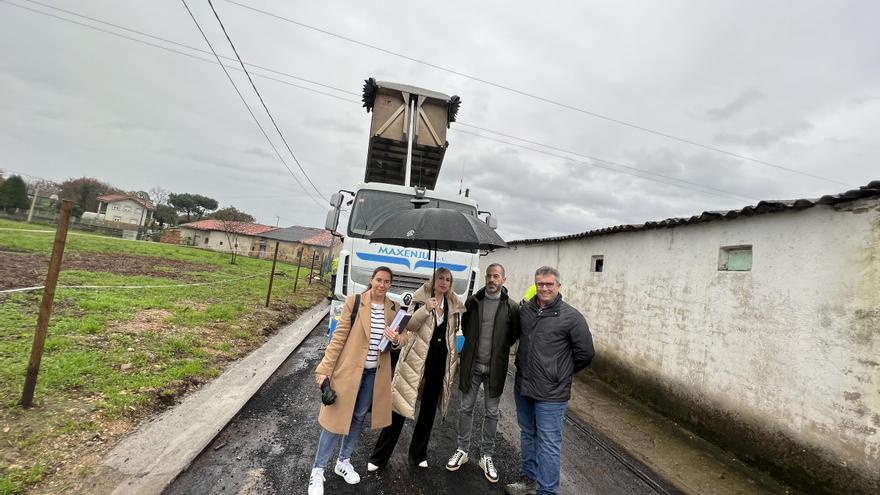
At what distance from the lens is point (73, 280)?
8516mm

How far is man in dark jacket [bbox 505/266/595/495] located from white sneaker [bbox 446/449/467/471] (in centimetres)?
46

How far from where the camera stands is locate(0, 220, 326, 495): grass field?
8.53 ft

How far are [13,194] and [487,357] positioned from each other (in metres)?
56.8

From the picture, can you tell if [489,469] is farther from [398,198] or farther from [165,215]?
[165,215]

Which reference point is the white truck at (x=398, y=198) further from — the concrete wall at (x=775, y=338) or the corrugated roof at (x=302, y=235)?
the corrugated roof at (x=302, y=235)

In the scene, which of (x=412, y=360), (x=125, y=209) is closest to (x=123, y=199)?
(x=125, y=209)

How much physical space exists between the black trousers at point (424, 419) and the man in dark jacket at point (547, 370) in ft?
2.24

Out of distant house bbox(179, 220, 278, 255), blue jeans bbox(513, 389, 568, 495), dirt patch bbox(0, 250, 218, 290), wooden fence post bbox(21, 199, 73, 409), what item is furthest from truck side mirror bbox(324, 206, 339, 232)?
distant house bbox(179, 220, 278, 255)

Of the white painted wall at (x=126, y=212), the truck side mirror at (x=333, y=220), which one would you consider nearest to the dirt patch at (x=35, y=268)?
the truck side mirror at (x=333, y=220)

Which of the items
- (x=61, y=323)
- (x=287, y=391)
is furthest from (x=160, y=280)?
(x=287, y=391)

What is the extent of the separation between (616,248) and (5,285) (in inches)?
468

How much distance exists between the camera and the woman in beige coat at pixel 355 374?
8.48 ft

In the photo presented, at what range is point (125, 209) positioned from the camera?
5266 centimetres

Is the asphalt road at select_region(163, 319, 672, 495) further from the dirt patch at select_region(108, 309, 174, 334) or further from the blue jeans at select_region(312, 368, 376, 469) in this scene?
the dirt patch at select_region(108, 309, 174, 334)
